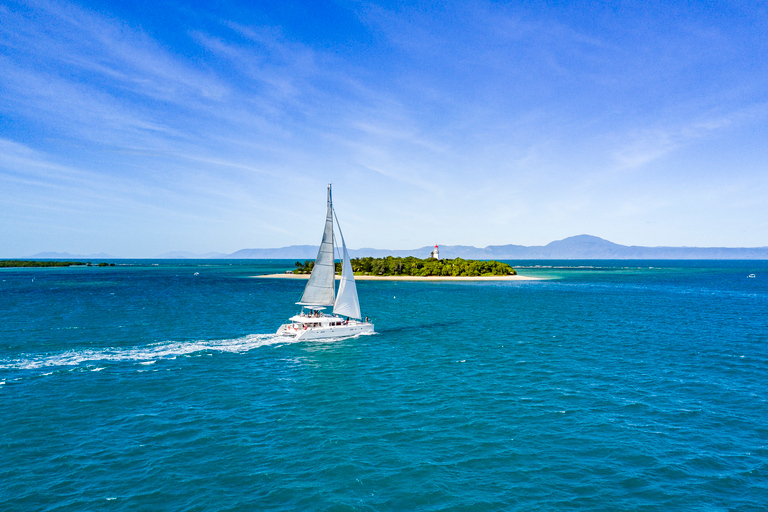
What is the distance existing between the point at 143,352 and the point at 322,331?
1891cm

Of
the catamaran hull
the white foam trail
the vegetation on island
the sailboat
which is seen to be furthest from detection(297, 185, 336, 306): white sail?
the vegetation on island

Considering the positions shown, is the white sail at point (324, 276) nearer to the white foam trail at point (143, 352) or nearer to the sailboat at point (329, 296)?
the sailboat at point (329, 296)

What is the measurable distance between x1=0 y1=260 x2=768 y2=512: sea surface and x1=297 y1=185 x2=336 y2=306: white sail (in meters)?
6.01

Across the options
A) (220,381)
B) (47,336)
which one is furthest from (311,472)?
(47,336)

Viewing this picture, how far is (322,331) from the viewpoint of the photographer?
48.6m

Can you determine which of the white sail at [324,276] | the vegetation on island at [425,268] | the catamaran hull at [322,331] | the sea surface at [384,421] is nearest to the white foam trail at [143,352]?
the sea surface at [384,421]

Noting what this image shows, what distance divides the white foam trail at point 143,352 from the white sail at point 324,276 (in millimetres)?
5893

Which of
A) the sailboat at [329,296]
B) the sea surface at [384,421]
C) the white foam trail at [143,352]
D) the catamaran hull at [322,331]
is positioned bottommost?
the sea surface at [384,421]

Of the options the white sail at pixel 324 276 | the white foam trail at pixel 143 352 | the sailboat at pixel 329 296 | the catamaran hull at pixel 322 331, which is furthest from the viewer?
the white sail at pixel 324 276

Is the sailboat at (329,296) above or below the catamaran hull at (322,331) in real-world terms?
above

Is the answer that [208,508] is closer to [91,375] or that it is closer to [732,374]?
[91,375]

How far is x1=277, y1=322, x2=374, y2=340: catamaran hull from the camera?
157 ft

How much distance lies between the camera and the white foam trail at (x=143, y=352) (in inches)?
1452

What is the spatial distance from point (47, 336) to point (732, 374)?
72.0 metres
